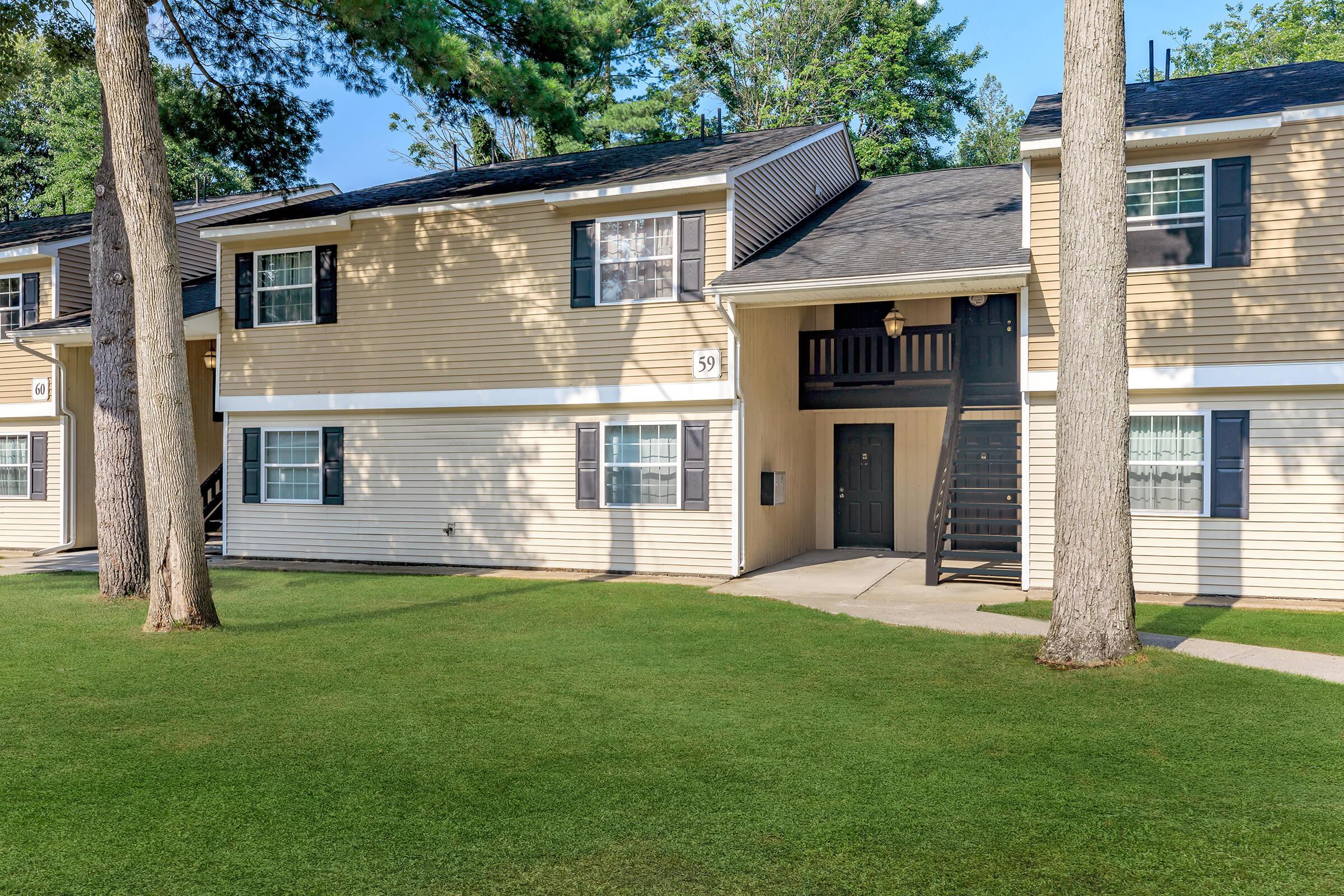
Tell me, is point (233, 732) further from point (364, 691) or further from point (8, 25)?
point (8, 25)

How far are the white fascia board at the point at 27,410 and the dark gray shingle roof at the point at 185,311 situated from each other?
1.26 m

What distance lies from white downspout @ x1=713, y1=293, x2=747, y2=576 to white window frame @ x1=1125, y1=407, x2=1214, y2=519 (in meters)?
4.42

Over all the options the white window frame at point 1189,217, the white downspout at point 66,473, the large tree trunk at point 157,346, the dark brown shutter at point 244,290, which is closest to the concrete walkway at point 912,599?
the white window frame at point 1189,217

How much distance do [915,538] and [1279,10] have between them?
27.0 metres

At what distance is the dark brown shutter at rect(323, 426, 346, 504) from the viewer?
575 inches

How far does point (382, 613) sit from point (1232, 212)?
31.9 ft

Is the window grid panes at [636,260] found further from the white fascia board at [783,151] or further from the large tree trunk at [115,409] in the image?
the large tree trunk at [115,409]

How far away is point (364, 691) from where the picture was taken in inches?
259

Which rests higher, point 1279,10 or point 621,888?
point 1279,10

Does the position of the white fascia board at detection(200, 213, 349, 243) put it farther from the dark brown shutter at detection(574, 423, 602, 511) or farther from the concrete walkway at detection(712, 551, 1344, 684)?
the concrete walkway at detection(712, 551, 1344, 684)

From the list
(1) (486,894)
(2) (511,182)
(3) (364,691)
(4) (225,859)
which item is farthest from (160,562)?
(2) (511,182)

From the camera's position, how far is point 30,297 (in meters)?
17.1

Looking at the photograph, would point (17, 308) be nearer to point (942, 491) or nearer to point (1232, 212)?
point (942, 491)

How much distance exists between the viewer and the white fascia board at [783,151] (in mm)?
12508
